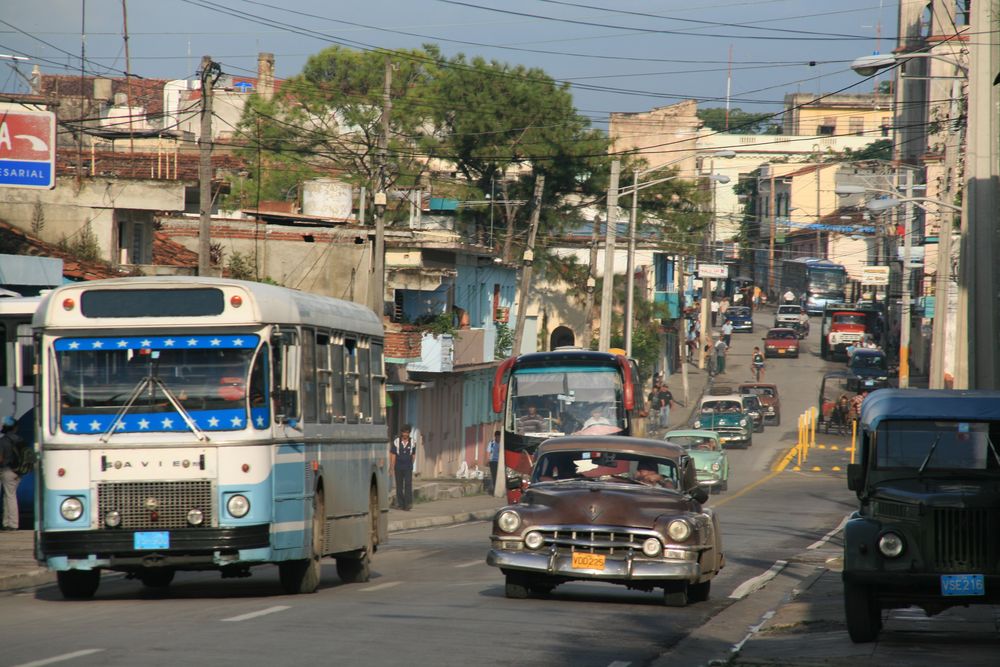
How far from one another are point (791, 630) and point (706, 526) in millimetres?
1612

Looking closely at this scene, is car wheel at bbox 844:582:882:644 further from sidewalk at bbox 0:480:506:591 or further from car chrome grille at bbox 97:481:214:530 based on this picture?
sidewalk at bbox 0:480:506:591

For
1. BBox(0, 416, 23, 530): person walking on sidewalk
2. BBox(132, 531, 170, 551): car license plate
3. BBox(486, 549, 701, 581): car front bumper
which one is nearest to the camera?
BBox(132, 531, 170, 551): car license plate

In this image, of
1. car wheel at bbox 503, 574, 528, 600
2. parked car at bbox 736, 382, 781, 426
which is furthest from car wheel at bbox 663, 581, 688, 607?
parked car at bbox 736, 382, 781, 426

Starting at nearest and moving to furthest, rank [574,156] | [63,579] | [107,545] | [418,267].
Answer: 1. [107,545]
2. [63,579]
3. [418,267]
4. [574,156]

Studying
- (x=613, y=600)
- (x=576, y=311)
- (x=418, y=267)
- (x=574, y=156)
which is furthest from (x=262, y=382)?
(x=576, y=311)

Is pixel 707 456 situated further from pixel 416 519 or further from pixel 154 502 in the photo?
pixel 154 502

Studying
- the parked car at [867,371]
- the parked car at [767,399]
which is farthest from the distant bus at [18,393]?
the parked car at [867,371]

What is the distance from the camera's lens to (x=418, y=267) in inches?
1983

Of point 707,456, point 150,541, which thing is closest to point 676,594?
point 150,541

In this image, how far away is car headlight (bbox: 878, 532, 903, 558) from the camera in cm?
1182

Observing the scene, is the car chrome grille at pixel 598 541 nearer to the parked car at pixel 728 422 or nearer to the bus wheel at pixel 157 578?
the bus wheel at pixel 157 578

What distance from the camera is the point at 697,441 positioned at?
45375 millimetres

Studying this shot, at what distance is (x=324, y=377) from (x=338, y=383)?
70 centimetres

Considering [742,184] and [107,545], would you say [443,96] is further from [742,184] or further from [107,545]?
[742,184]
